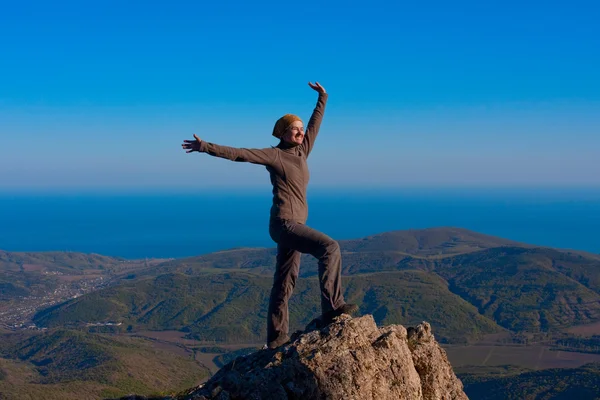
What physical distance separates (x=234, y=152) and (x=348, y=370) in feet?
13.1

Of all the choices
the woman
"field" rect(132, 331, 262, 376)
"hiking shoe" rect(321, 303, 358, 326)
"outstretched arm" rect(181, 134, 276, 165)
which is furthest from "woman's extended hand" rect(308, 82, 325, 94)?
"field" rect(132, 331, 262, 376)

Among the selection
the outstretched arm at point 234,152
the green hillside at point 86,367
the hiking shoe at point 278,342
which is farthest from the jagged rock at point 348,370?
the green hillside at point 86,367

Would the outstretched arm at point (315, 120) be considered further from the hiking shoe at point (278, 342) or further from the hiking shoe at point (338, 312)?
the hiking shoe at point (278, 342)

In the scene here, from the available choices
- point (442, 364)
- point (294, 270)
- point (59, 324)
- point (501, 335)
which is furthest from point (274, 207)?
point (59, 324)

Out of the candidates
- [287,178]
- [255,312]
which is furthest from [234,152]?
[255,312]

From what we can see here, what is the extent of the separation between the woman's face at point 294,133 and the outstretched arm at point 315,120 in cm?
53

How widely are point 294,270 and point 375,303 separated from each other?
181978 mm

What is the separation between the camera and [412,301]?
189 meters

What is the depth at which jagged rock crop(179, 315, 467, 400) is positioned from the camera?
813 cm

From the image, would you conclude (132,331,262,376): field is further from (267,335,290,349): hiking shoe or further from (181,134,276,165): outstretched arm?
(181,134,276,165): outstretched arm

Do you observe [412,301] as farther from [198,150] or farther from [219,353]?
[198,150]

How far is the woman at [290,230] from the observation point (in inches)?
383

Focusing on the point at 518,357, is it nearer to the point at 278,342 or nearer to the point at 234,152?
the point at 278,342

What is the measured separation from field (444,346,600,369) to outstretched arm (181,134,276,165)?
132 meters
